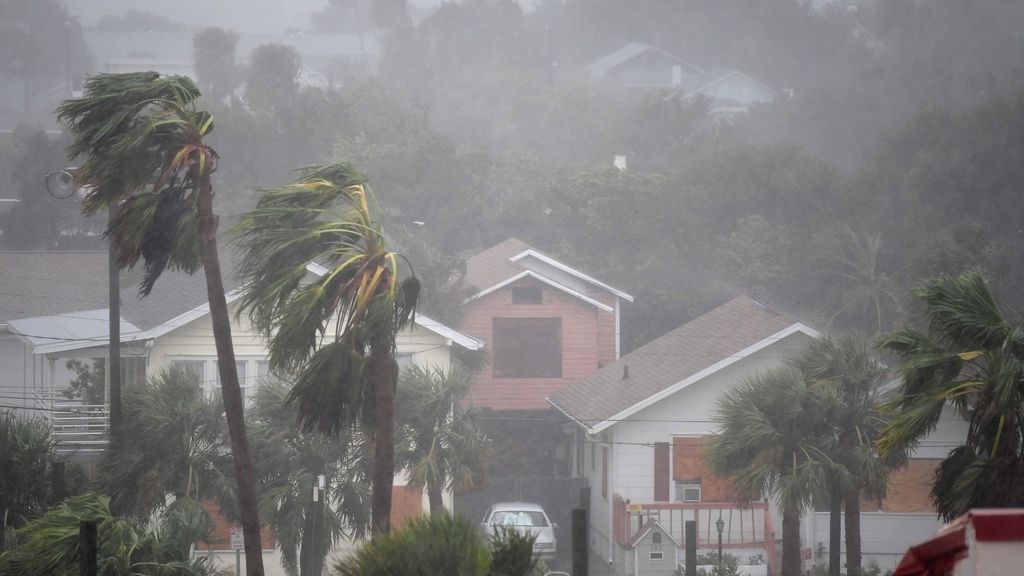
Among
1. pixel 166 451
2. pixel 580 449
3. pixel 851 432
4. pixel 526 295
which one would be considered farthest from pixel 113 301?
pixel 526 295

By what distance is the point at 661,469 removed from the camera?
2980 centimetres

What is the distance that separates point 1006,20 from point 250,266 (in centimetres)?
9529

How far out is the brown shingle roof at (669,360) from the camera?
1188 inches

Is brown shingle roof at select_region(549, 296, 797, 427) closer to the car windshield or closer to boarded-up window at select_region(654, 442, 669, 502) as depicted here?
boarded-up window at select_region(654, 442, 669, 502)

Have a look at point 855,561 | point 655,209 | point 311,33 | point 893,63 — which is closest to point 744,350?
point 855,561

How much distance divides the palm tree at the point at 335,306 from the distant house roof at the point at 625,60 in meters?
109

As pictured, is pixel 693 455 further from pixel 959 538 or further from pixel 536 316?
pixel 959 538

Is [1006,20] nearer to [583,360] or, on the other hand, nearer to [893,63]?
[893,63]

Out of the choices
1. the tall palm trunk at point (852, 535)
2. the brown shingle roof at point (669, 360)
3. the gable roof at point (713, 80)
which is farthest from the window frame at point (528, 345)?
the gable roof at point (713, 80)

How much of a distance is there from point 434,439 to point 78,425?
7389mm

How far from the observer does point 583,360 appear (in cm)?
3922

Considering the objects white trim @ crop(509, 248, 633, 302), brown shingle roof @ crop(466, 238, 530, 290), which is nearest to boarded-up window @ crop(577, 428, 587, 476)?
white trim @ crop(509, 248, 633, 302)

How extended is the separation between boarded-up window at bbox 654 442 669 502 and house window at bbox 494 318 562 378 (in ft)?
31.6

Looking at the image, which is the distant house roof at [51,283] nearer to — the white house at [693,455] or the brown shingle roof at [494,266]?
the brown shingle roof at [494,266]
